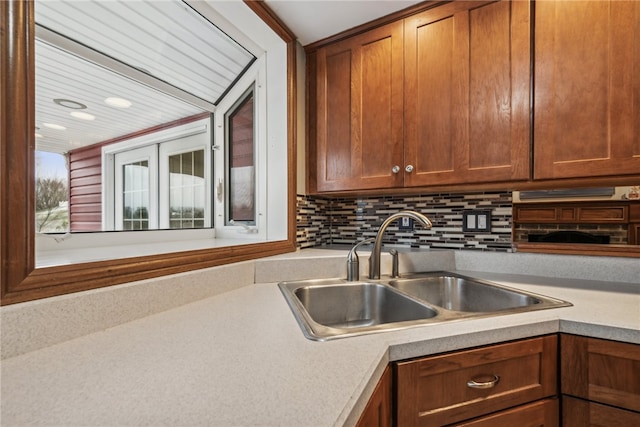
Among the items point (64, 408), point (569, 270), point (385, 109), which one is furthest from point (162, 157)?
point (569, 270)

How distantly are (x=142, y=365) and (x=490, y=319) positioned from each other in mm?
848

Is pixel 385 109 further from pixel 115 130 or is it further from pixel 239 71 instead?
pixel 115 130

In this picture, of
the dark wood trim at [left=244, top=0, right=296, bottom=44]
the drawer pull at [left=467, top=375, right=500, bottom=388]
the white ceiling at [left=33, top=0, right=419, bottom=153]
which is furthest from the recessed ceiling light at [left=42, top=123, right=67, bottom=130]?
the drawer pull at [left=467, top=375, right=500, bottom=388]

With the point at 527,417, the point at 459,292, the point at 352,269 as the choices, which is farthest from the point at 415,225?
the point at 527,417

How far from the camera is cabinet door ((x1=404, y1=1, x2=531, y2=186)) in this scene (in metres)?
1.15

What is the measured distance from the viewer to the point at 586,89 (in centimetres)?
104

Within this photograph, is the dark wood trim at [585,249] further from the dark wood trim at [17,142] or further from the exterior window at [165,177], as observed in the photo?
the dark wood trim at [17,142]

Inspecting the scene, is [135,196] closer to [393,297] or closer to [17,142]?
[17,142]

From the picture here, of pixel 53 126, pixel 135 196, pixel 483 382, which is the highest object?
pixel 53 126

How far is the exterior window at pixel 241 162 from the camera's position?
5.26 ft

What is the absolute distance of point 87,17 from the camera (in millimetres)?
1141

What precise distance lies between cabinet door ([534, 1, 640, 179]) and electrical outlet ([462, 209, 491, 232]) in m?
0.42

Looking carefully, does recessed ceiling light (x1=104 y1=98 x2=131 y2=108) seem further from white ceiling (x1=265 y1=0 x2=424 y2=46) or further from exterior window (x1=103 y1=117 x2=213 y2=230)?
white ceiling (x1=265 y1=0 x2=424 y2=46)

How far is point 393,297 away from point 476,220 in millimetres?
696
